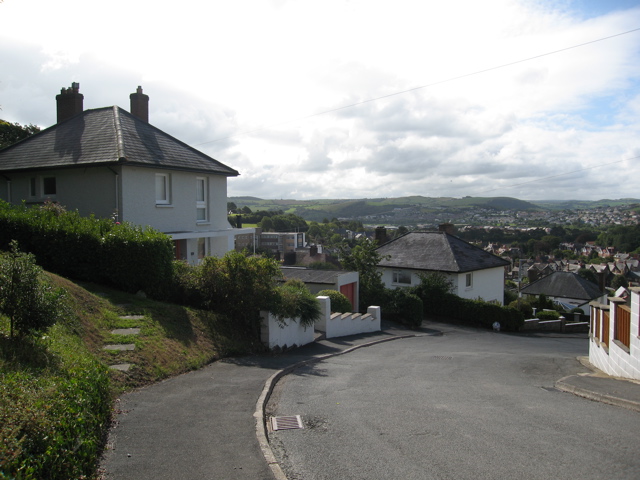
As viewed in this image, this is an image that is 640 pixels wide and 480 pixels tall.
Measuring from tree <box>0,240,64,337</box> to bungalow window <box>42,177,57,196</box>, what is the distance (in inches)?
544

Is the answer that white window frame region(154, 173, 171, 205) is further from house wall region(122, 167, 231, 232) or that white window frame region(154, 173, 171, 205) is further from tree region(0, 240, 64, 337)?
tree region(0, 240, 64, 337)

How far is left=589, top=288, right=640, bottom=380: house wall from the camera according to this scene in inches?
430

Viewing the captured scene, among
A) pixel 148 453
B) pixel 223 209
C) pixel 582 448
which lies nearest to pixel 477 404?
pixel 582 448

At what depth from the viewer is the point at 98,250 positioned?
13891 millimetres

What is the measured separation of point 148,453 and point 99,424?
0.70 m

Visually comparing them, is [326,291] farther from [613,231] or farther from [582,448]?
[613,231]

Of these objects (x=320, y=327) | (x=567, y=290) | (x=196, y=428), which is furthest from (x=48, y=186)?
(x=567, y=290)

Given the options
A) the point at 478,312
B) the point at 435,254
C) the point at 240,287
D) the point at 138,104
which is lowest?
the point at 478,312

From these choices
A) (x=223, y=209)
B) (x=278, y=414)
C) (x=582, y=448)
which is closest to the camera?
(x=582, y=448)

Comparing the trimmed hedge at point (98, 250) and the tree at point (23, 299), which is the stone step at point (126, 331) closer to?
the trimmed hedge at point (98, 250)

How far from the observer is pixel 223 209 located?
23.4m

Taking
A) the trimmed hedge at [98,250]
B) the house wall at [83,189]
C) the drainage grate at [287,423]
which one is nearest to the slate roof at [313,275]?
the house wall at [83,189]

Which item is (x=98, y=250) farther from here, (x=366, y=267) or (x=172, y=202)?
(x=366, y=267)

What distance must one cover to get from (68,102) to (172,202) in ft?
28.3
